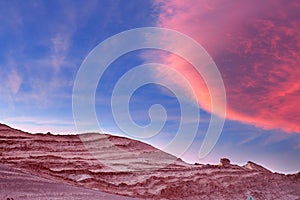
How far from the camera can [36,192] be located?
2058cm

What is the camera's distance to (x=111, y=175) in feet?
114

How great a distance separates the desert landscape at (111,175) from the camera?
2355 cm

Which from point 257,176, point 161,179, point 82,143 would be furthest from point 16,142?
point 257,176

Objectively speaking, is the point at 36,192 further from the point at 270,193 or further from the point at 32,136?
the point at 32,136

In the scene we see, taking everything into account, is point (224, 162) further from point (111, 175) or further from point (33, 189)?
point (33, 189)

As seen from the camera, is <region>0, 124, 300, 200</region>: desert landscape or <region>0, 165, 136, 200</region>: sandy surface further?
<region>0, 124, 300, 200</region>: desert landscape

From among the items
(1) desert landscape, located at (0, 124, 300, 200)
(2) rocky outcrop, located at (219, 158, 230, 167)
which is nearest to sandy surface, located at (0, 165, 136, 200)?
(1) desert landscape, located at (0, 124, 300, 200)

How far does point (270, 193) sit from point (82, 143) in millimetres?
21686

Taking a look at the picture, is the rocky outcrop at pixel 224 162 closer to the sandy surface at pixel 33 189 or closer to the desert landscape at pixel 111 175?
the desert landscape at pixel 111 175

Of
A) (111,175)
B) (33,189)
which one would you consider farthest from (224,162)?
(33,189)

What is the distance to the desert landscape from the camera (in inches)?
927

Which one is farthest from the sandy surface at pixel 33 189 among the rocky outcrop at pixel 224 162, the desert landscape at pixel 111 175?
the rocky outcrop at pixel 224 162

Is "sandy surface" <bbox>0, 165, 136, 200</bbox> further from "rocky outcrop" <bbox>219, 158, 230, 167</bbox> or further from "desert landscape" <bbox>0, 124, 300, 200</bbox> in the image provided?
"rocky outcrop" <bbox>219, 158, 230, 167</bbox>

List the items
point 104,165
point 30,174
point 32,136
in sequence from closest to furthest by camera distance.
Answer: point 30,174 → point 104,165 → point 32,136
